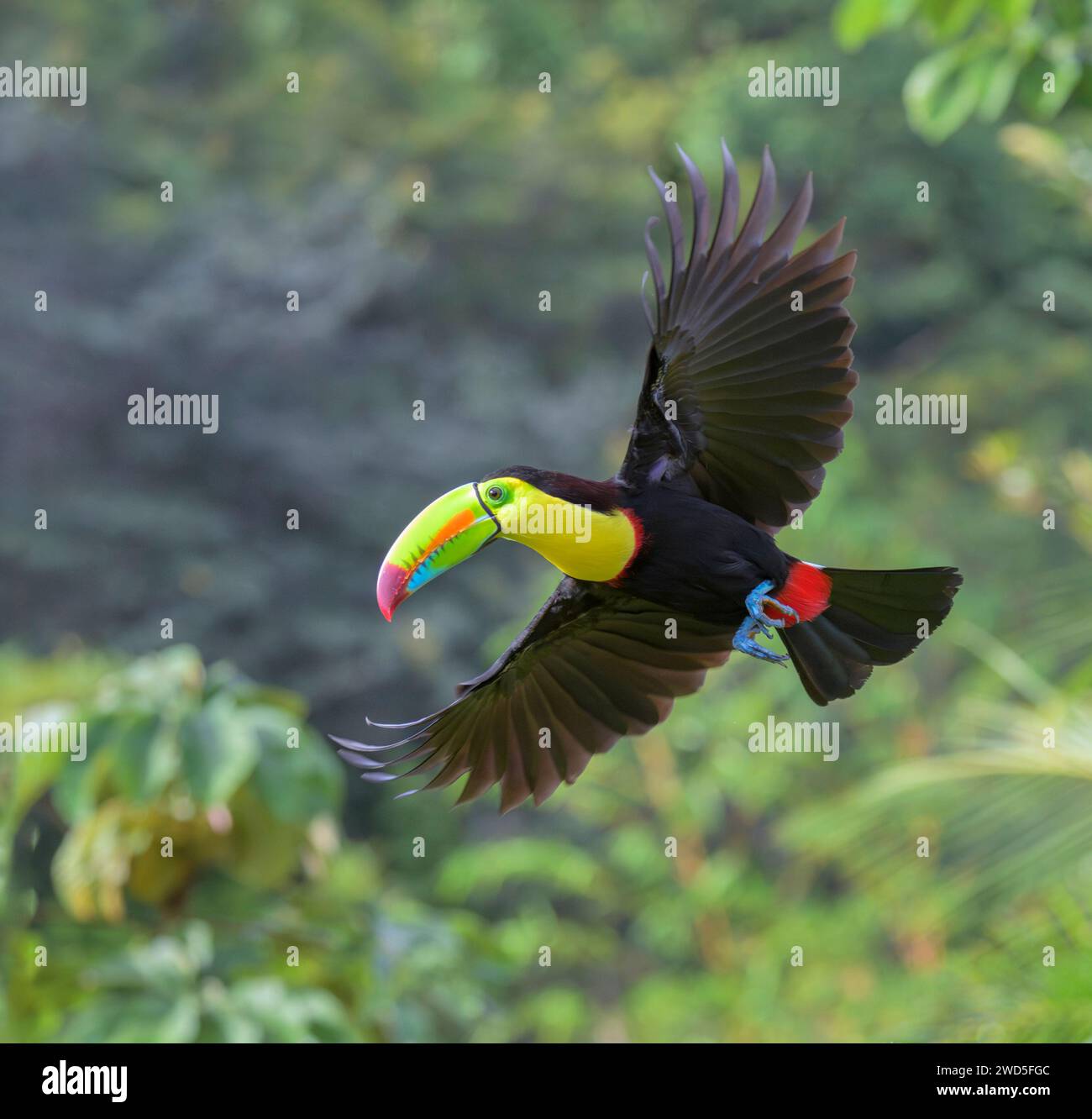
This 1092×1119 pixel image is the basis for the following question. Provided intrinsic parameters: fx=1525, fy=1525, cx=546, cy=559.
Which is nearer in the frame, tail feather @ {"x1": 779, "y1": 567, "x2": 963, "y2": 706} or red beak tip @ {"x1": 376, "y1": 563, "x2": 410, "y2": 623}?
red beak tip @ {"x1": 376, "y1": 563, "x2": 410, "y2": 623}

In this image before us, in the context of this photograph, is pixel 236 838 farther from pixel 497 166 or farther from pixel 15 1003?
pixel 497 166

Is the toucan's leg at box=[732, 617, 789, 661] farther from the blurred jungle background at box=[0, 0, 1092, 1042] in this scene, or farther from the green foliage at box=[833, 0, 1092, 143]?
the blurred jungle background at box=[0, 0, 1092, 1042]

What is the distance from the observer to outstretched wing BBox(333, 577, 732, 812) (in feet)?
5.72

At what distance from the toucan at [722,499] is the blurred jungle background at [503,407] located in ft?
5.02

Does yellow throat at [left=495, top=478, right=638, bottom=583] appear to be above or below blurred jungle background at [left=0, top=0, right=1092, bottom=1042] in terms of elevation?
below

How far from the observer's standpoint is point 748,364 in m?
1.57

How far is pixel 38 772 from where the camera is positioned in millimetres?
2615

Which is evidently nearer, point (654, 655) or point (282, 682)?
point (654, 655)

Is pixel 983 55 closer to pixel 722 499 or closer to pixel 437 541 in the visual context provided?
pixel 722 499

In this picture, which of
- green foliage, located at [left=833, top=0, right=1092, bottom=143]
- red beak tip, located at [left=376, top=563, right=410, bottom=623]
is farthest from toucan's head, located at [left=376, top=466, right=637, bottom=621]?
green foliage, located at [left=833, top=0, right=1092, bottom=143]

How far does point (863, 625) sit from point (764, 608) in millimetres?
99

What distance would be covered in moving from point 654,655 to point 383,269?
7961mm

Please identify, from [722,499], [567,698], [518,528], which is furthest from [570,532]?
[567,698]

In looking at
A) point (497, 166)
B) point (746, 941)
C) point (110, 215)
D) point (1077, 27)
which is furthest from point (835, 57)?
point (1077, 27)
